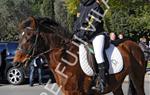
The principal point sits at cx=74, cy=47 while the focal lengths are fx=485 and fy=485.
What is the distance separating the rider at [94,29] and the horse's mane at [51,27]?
201 millimetres

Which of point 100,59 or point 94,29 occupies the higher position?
point 94,29

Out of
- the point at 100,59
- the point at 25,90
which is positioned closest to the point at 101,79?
the point at 100,59

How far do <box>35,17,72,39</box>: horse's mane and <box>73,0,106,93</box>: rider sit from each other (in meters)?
0.20

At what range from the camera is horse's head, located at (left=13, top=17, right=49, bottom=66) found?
807cm

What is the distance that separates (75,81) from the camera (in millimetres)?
8234

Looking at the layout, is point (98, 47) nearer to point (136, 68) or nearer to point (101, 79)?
point (101, 79)

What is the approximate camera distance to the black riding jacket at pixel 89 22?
27.8ft

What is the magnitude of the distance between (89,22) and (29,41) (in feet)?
3.65

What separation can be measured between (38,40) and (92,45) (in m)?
0.99

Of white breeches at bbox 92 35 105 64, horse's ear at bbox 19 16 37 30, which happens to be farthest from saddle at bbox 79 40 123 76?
horse's ear at bbox 19 16 37 30

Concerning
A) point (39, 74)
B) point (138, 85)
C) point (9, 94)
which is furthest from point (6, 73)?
point (138, 85)

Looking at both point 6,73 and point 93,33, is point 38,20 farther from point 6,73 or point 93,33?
point 6,73

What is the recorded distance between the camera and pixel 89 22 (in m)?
8.45

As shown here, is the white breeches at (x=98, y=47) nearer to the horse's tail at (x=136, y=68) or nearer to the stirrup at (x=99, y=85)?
the stirrup at (x=99, y=85)
